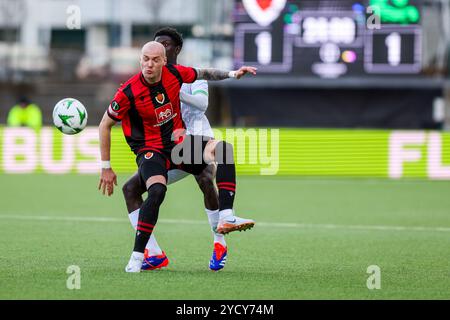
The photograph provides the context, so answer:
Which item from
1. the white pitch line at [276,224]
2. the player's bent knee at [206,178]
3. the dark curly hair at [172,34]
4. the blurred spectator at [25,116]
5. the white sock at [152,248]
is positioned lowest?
the white pitch line at [276,224]

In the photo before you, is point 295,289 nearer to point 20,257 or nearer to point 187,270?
point 187,270

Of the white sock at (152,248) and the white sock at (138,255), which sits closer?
the white sock at (138,255)

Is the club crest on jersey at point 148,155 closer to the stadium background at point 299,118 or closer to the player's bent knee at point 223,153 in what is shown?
the player's bent knee at point 223,153

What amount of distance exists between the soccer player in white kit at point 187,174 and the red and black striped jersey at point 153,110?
333 millimetres

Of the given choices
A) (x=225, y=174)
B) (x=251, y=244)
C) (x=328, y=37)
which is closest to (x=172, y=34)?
(x=225, y=174)

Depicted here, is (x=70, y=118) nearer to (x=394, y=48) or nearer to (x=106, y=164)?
(x=106, y=164)

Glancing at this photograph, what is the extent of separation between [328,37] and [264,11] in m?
1.52

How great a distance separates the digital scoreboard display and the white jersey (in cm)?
1318

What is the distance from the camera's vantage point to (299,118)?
25781 mm

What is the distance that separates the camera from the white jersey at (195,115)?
9109 millimetres

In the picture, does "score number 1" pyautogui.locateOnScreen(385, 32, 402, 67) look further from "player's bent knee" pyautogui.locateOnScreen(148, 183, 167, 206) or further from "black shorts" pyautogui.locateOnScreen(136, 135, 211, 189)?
"player's bent knee" pyautogui.locateOnScreen(148, 183, 167, 206)

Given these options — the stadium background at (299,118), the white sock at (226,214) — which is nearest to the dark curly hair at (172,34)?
the white sock at (226,214)
